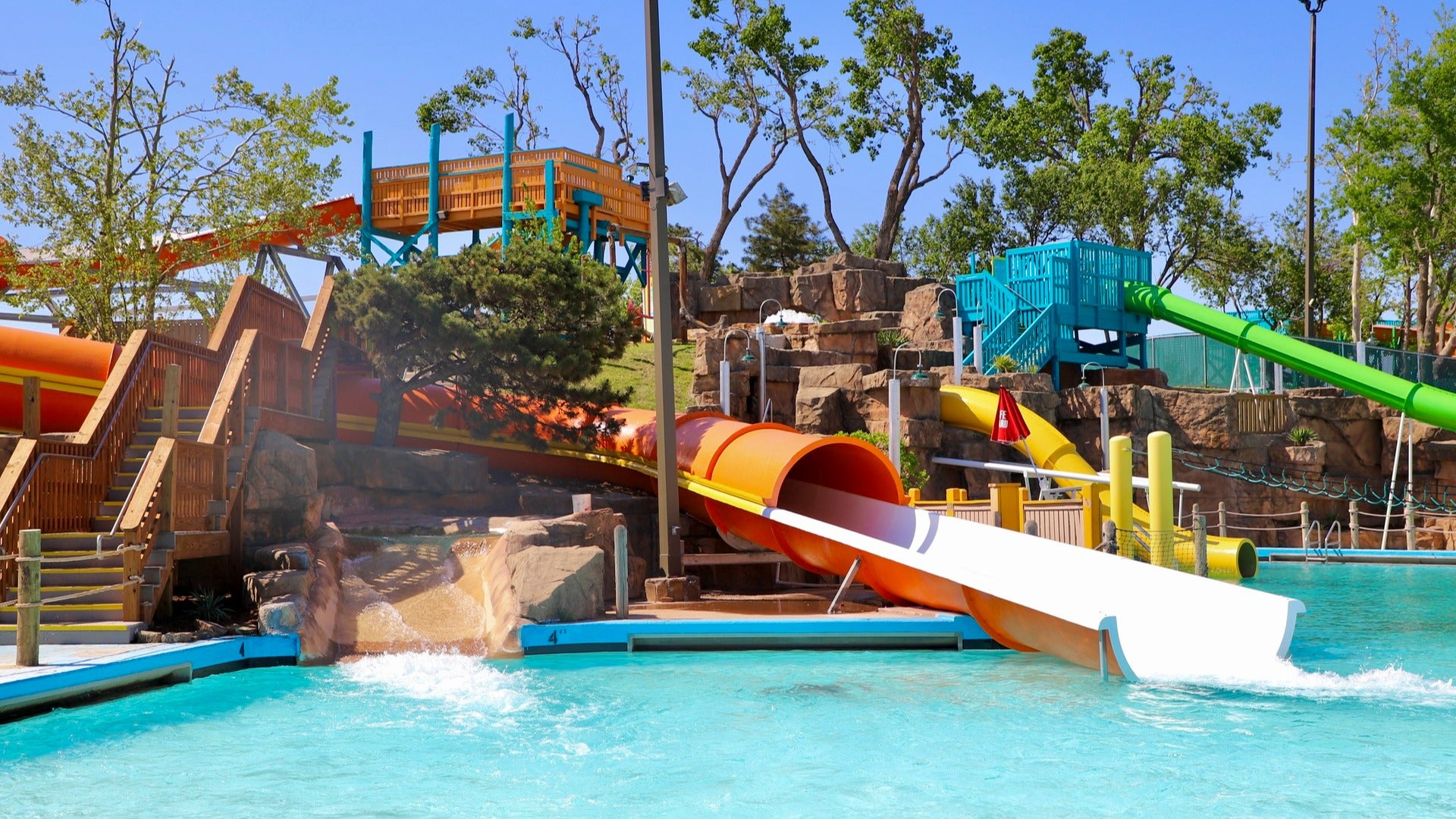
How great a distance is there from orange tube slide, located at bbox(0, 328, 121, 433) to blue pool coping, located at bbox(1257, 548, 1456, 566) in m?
16.6

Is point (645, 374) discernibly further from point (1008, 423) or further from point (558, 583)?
point (558, 583)

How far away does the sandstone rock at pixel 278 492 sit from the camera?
11.7 meters

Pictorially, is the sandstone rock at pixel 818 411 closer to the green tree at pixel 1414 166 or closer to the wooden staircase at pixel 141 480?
the wooden staircase at pixel 141 480

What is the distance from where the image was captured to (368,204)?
25281 mm

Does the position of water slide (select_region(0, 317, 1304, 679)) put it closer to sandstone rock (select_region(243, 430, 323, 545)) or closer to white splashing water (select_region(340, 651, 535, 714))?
sandstone rock (select_region(243, 430, 323, 545))

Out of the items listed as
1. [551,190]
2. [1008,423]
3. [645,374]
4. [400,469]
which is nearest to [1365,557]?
[1008,423]

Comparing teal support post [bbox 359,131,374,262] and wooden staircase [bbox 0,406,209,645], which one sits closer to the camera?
wooden staircase [bbox 0,406,209,645]

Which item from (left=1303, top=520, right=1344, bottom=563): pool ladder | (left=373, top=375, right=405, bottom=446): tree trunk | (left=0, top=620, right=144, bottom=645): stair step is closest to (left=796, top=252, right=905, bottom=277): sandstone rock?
(left=1303, top=520, right=1344, bottom=563): pool ladder

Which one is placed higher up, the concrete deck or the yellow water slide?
the yellow water slide

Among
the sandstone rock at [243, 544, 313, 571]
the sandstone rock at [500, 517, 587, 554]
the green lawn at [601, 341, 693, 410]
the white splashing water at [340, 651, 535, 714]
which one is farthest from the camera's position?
the green lawn at [601, 341, 693, 410]

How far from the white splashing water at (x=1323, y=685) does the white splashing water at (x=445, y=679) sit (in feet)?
15.0

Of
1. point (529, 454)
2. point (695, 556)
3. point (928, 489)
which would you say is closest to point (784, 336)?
point (928, 489)

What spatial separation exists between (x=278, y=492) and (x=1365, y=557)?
611 inches

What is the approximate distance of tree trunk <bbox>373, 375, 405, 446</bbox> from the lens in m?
15.5
